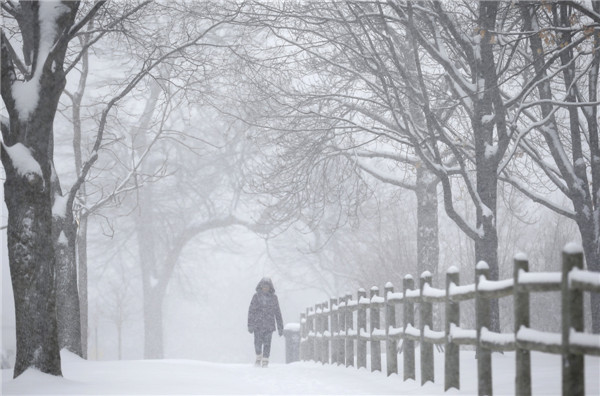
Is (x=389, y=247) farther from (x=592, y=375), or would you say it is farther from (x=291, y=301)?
(x=291, y=301)

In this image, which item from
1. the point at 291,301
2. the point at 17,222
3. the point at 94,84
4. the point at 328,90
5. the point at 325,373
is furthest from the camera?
the point at 291,301

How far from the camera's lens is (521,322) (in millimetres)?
5680

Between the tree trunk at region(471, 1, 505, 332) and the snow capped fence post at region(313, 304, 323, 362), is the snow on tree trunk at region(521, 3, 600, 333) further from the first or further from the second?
the snow capped fence post at region(313, 304, 323, 362)

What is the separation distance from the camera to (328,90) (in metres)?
15.6

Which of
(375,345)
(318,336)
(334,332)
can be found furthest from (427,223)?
(375,345)

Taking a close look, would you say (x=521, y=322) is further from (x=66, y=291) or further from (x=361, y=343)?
(x=66, y=291)

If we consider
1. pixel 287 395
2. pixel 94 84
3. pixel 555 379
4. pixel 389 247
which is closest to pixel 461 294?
pixel 555 379

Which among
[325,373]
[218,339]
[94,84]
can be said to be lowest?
[218,339]

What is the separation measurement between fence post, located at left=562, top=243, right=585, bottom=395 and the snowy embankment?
61.1 inches

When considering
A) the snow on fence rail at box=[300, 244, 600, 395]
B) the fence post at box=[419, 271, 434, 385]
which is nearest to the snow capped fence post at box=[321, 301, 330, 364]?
the snow on fence rail at box=[300, 244, 600, 395]

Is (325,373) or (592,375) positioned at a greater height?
(592,375)

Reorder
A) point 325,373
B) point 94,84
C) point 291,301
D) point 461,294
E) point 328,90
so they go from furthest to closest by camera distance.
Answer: point 291,301 → point 94,84 → point 328,90 → point 325,373 → point 461,294

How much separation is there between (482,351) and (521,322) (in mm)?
974

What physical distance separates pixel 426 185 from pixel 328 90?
10.4ft
